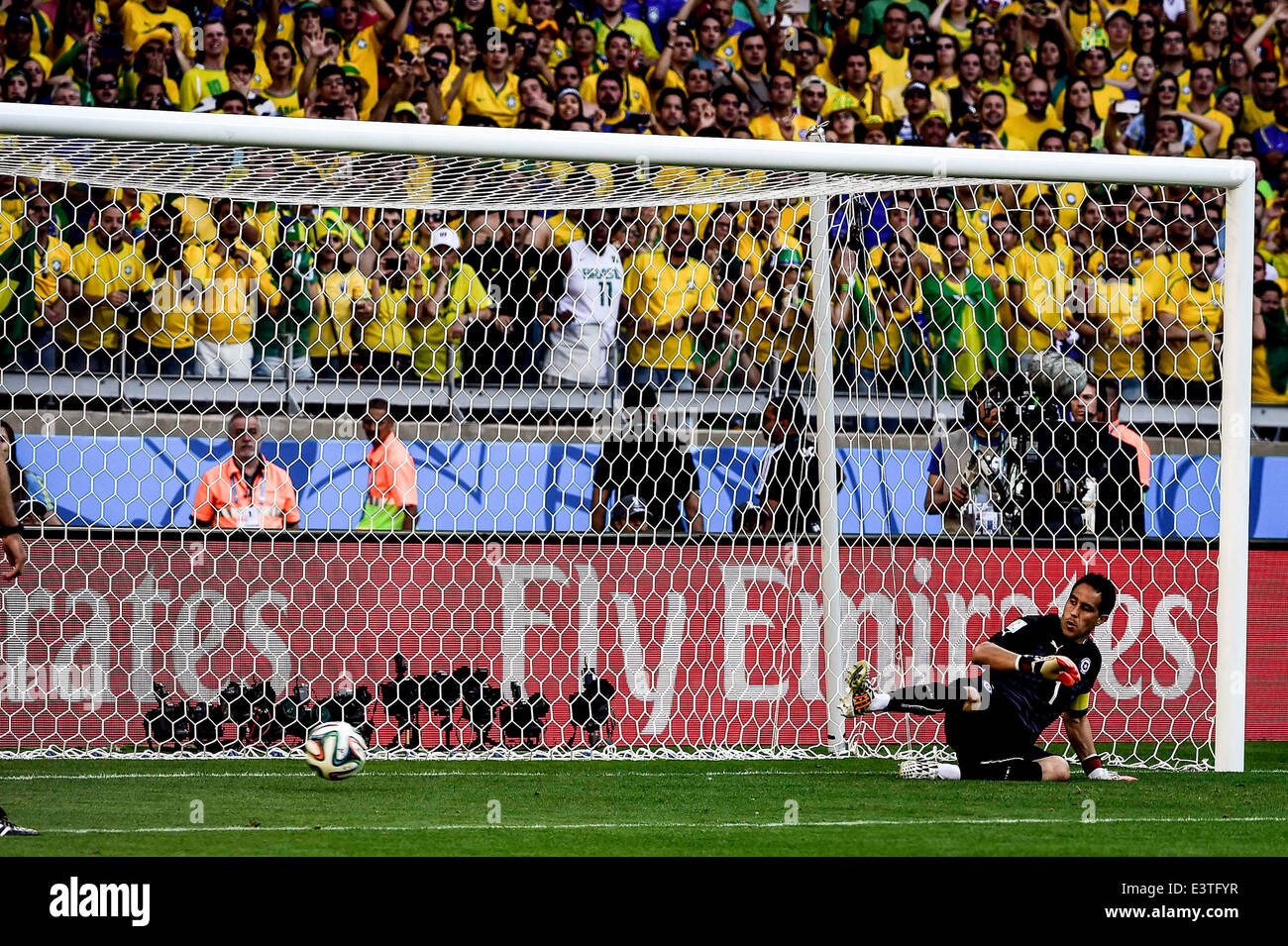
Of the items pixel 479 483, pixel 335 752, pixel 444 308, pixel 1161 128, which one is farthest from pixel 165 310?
pixel 1161 128

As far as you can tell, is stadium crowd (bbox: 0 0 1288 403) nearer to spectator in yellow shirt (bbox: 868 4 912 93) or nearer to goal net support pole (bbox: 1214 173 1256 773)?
spectator in yellow shirt (bbox: 868 4 912 93)

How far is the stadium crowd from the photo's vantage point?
7688 millimetres

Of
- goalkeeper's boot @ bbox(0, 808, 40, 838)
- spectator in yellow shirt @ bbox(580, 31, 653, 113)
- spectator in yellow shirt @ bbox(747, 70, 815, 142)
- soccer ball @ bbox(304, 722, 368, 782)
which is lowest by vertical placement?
goalkeeper's boot @ bbox(0, 808, 40, 838)

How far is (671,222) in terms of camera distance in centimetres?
815

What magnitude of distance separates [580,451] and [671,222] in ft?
4.87

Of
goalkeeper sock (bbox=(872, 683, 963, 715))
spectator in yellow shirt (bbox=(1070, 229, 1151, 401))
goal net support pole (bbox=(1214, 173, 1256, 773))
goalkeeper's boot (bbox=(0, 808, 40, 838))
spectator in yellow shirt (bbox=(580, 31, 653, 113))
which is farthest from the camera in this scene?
spectator in yellow shirt (bbox=(580, 31, 653, 113))

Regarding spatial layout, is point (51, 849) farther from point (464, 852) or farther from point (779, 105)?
point (779, 105)

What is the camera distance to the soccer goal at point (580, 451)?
6574 millimetres

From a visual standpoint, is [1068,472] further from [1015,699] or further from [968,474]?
[1015,699]

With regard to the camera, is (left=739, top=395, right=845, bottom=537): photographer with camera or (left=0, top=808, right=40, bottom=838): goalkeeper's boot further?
(left=739, top=395, right=845, bottom=537): photographer with camera

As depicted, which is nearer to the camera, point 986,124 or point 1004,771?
point 1004,771

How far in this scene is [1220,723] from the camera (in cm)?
622

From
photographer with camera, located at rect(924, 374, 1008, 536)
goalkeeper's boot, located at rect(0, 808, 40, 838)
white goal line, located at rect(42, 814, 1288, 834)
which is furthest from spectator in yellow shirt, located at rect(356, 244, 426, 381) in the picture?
goalkeeper's boot, located at rect(0, 808, 40, 838)

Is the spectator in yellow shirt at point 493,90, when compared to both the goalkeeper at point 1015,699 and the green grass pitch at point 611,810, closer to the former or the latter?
the green grass pitch at point 611,810
